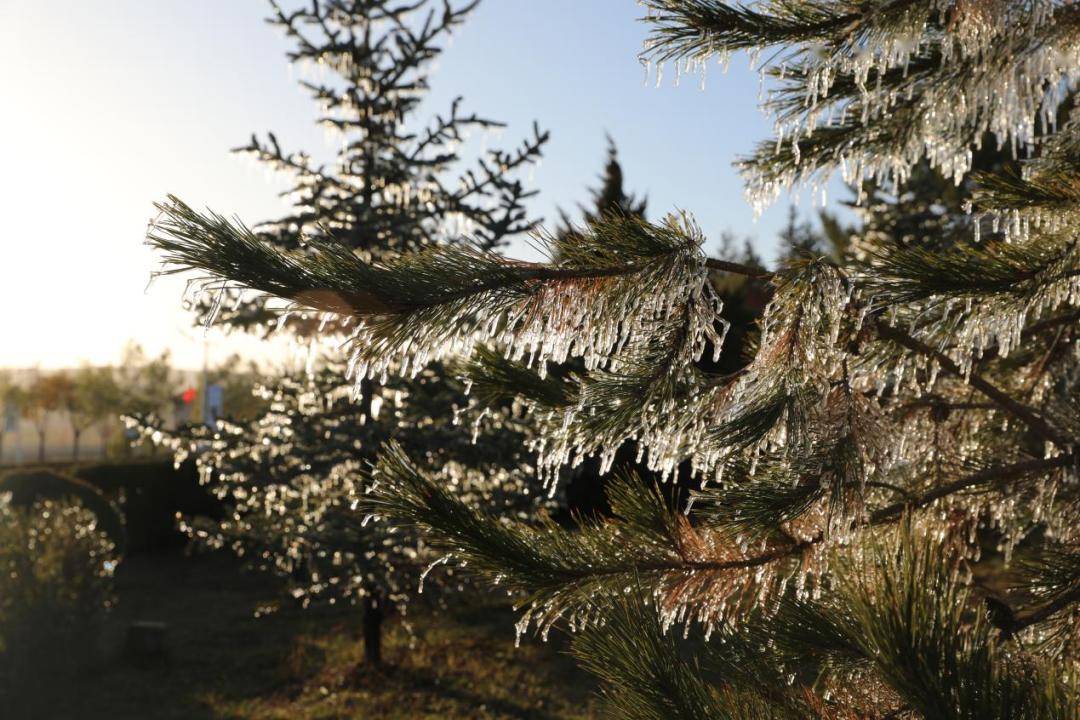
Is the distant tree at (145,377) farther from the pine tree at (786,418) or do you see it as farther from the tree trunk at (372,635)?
the pine tree at (786,418)

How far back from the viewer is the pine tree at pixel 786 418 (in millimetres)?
1795

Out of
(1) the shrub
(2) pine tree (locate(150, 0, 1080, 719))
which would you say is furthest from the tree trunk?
(2) pine tree (locate(150, 0, 1080, 719))

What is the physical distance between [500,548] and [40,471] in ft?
35.4

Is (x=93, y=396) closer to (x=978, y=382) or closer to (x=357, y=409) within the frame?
(x=357, y=409)

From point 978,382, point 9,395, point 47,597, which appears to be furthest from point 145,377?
point 978,382

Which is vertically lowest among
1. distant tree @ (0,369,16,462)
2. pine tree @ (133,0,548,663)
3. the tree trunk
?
distant tree @ (0,369,16,462)

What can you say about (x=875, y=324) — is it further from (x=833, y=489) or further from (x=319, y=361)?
(x=319, y=361)

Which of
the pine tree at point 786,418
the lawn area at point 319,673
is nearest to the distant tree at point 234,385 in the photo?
the lawn area at point 319,673

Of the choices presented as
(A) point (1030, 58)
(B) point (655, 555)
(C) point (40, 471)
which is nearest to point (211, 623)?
(C) point (40, 471)

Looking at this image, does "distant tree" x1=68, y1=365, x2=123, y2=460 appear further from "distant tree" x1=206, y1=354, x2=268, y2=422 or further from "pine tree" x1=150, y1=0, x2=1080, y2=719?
"pine tree" x1=150, y1=0, x2=1080, y2=719

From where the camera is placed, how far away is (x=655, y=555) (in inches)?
92.9

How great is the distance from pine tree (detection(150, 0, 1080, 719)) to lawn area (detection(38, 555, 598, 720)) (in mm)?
5013

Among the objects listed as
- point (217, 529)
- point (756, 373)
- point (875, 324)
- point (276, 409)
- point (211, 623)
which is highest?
point (875, 324)

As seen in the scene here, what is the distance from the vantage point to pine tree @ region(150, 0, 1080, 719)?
1795 millimetres
